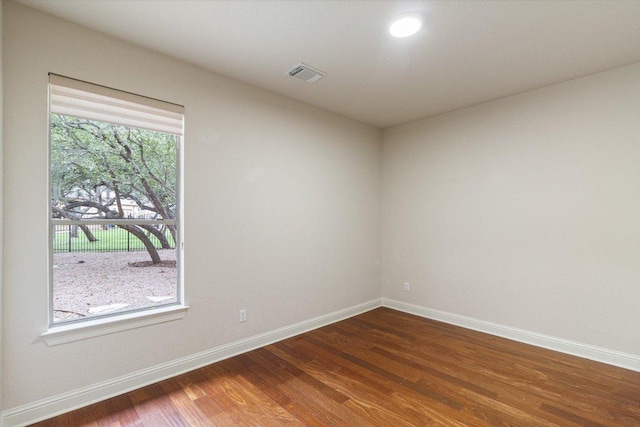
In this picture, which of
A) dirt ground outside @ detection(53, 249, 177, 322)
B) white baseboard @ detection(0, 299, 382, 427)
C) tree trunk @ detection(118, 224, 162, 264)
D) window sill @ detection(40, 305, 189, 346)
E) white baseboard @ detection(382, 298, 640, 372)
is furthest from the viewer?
white baseboard @ detection(382, 298, 640, 372)

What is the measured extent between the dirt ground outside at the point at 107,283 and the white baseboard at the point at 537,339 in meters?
3.18

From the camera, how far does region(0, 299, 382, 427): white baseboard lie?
6.33 ft

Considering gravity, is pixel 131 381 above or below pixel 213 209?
below

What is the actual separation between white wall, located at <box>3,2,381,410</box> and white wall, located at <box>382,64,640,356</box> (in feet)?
2.68

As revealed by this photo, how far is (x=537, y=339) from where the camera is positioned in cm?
314

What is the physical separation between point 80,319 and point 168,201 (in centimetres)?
107

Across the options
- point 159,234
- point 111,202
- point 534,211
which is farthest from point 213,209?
point 534,211

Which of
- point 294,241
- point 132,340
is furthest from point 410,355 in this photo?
point 132,340

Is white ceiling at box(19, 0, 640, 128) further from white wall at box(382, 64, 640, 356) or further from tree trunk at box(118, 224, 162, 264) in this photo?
tree trunk at box(118, 224, 162, 264)

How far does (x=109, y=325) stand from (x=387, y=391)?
2168mm

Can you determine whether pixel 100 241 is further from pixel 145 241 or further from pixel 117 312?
pixel 117 312

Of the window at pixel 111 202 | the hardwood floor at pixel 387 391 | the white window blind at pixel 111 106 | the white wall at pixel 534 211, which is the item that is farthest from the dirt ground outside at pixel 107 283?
the white wall at pixel 534 211

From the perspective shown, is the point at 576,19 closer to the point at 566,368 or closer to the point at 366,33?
the point at 366,33

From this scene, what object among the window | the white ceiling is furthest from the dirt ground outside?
the white ceiling
